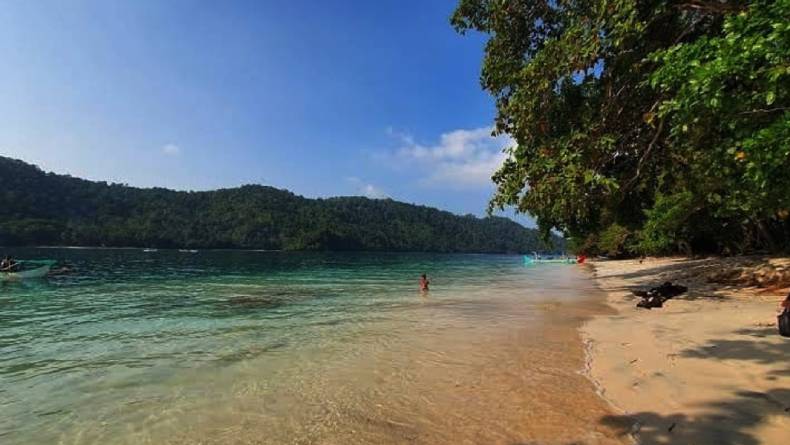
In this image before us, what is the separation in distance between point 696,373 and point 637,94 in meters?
5.96

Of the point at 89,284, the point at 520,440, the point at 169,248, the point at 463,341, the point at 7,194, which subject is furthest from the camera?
the point at 169,248

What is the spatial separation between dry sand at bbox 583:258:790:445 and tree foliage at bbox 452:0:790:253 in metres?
3.00

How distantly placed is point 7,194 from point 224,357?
6747 inches

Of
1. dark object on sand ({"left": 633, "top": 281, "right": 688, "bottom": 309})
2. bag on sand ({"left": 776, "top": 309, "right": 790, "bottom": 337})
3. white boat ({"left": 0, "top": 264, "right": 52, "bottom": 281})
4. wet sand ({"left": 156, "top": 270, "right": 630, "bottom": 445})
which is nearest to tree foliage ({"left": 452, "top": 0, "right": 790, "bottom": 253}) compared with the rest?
bag on sand ({"left": 776, "top": 309, "right": 790, "bottom": 337})

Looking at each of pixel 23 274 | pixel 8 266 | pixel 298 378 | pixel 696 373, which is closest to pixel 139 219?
pixel 8 266

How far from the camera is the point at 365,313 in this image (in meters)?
19.0

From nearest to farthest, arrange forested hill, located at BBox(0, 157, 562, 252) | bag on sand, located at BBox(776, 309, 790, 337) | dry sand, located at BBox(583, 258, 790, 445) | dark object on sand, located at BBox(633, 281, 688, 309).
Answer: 1. dry sand, located at BBox(583, 258, 790, 445)
2. bag on sand, located at BBox(776, 309, 790, 337)
3. dark object on sand, located at BBox(633, 281, 688, 309)
4. forested hill, located at BBox(0, 157, 562, 252)

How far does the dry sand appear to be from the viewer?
580 cm

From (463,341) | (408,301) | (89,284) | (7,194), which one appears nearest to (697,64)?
(463,341)

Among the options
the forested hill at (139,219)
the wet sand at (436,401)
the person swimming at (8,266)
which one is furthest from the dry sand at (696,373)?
the forested hill at (139,219)

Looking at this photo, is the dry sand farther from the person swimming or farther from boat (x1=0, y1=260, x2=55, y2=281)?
the person swimming

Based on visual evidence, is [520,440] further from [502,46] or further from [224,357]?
[502,46]

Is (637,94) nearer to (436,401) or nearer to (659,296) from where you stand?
(436,401)

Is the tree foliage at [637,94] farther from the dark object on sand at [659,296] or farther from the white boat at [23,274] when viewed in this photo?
the white boat at [23,274]
